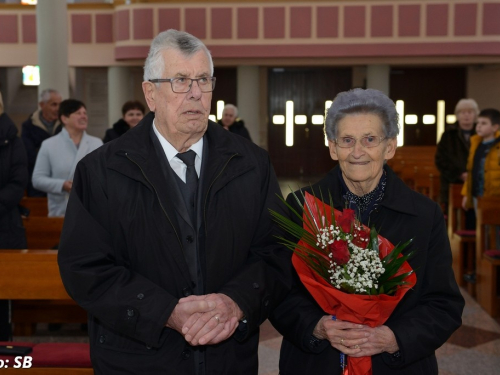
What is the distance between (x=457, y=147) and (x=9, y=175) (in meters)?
5.07

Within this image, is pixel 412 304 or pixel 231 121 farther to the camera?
pixel 231 121

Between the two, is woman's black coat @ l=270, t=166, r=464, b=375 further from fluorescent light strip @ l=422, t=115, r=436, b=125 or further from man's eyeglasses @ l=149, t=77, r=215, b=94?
fluorescent light strip @ l=422, t=115, r=436, b=125

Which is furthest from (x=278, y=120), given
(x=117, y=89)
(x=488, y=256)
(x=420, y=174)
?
(x=488, y=256)

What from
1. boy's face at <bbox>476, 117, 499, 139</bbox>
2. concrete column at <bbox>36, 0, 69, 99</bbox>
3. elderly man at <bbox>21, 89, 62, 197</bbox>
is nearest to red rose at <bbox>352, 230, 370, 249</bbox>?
boy's face at <bbox>476, 117, 499, 139</bbox>

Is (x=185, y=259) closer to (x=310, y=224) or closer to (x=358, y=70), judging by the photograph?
(x=310, y=224)

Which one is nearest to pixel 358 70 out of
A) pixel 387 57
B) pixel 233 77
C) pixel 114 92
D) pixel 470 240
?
pixel 387 57

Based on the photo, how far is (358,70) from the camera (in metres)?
17.9

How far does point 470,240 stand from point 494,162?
0.85 m

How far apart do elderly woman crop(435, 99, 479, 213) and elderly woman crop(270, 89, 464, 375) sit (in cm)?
553

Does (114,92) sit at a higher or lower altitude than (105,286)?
higher

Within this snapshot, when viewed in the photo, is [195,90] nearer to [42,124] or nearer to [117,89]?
[42,124]

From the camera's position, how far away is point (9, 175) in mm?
4215

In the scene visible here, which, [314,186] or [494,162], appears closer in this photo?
[314,186]

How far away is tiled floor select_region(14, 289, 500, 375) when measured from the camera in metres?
4.43
